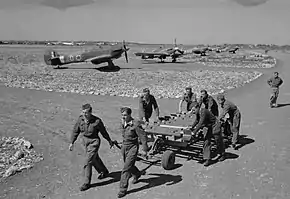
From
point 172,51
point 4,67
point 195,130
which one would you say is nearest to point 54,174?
point 195,130

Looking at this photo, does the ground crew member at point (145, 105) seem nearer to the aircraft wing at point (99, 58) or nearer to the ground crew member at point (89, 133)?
the ground crew member at point (89, 133)

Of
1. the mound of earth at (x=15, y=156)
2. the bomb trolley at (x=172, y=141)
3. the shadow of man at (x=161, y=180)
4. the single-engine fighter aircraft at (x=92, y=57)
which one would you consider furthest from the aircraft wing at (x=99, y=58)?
the shadow of man at (x=161, y=180)

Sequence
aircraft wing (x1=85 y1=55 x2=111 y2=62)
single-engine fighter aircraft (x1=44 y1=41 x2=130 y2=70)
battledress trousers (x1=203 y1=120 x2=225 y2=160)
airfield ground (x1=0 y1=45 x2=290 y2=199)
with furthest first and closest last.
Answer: single-engine fighter aircraft (x1=44 y1=41 x2=130 y2=70) → aircraft wing (x1=85 y1=55 x2=111 y2=62) → battledress trousers (x1=203 y1=120 x2=225 y2=160) → airfield ground (x1=0 y1=45 x2=290 y2=199)

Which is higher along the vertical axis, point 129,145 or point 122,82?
point 129,145

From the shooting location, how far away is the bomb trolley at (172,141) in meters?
9.88

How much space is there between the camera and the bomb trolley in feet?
32.4

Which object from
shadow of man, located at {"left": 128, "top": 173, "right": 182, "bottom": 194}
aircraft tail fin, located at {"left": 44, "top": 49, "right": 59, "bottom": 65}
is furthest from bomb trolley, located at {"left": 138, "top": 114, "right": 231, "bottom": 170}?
aircraft tail fin, located at {"left": 44, "top": 49, "right": 59, "bottom": 65}

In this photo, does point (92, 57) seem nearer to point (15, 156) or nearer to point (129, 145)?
point (15, 156)

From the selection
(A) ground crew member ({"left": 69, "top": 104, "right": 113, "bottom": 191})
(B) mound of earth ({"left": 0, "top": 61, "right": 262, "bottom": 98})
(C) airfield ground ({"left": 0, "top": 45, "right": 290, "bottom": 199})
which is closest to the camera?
(A) ground crew member ({"left": 69, "top": 104, "right": 113, "bottom": 191})

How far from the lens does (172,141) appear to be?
10.8 metres

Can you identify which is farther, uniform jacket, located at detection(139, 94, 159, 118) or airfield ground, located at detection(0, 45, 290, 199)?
uniform jacket, located at detection(139, 94, 159, 118)

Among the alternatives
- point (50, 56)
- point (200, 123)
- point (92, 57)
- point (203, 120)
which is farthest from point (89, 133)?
point (50, 56)

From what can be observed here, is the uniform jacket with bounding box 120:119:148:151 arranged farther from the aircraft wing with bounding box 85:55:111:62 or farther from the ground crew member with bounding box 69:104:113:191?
the aircraft wing with bounding box 85:55:111:62

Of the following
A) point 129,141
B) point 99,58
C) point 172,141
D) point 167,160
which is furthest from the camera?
point 99,58
